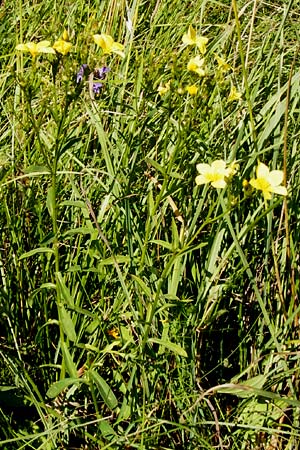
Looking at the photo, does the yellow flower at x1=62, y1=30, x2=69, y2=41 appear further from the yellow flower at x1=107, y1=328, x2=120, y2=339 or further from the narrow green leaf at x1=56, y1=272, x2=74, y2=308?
the yellow flower at x1=107, y1=328, x2=120, y2=339

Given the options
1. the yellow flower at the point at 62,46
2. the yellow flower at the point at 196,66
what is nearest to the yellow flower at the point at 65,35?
the yellow flower at the point at 62,46

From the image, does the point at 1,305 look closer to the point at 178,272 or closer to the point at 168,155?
the point at 178,272

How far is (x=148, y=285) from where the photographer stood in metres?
1.41

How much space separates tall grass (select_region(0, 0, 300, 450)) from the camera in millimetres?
1289

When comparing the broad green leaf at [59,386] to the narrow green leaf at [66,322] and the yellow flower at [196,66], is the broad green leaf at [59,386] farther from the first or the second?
the yellow flower at [196,66]

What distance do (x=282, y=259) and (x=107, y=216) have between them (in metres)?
0.39

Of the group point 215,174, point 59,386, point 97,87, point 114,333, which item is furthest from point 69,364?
point 97,87

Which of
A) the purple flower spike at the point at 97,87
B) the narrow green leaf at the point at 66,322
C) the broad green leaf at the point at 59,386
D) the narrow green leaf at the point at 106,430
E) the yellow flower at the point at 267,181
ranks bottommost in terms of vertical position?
the narrow green leaf at the point at 106,430

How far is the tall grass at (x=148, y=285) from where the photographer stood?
1289mm

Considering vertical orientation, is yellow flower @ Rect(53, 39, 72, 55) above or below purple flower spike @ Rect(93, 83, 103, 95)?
above

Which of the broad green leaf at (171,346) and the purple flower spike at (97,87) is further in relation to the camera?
the purple flower spike at (97,87)

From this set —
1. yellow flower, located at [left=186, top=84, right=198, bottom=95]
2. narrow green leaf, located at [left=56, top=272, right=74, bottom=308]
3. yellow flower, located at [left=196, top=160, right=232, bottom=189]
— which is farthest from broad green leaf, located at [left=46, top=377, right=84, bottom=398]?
yellow flower, located at [left=186, top=84, right=198, bottom=95]

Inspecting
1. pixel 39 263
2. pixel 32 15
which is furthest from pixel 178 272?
pixel 32 15

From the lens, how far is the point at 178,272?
4.64ft
